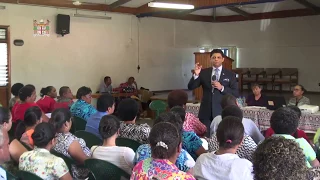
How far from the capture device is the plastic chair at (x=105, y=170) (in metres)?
2.49

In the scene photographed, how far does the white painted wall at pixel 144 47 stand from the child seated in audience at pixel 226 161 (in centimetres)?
833

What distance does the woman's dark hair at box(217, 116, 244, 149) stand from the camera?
221cm

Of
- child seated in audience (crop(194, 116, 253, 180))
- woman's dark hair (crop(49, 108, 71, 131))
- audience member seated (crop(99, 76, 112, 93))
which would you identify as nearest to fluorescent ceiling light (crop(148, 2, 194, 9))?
audience member seated (crop(99, 76, 112, 93))

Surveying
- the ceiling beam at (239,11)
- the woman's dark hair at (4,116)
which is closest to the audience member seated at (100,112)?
the woman's dark hair at (4,116)

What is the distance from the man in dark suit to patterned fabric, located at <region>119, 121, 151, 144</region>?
1.34 meters

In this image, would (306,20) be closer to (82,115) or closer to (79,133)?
(82,115)

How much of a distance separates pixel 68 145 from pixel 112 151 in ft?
1.62

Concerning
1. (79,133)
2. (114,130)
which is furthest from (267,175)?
(79,133)

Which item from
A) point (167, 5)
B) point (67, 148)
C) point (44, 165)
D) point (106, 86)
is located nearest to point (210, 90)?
point (67, 148)

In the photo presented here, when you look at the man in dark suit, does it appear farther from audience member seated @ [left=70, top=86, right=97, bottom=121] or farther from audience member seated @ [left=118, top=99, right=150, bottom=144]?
audience member seated @ [left=70, top=86, right=97, bottom=121]

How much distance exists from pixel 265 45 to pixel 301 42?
4.61 ft

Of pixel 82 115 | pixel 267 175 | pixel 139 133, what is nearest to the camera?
pixel 267 175

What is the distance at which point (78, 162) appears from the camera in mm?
2949

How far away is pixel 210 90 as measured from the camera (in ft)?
14.9
